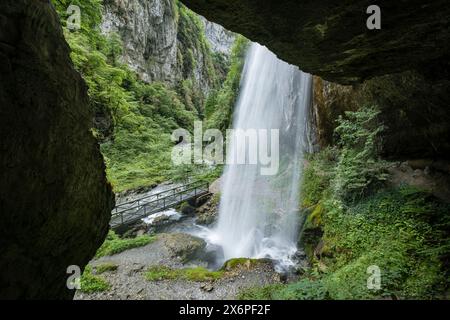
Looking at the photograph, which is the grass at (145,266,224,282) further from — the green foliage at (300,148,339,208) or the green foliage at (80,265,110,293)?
the green foliage at (300,148,339,208)

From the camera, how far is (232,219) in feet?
42.3

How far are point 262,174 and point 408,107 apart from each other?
30.7ft

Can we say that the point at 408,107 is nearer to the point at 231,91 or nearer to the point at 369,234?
the point at 369,234

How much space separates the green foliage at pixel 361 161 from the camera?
6891mm

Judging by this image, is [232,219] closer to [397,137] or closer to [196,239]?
[196,239]

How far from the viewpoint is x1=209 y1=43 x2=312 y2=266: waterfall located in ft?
34.1

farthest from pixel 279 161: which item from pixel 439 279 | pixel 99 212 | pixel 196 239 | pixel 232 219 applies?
pixel 99 212

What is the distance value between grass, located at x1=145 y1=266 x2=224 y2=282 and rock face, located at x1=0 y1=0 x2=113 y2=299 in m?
4.17

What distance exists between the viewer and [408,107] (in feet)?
20.3

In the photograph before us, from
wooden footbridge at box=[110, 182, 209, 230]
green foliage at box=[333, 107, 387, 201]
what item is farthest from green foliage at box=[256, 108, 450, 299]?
wooden footbridge at box=[110, 182, 209, 230]

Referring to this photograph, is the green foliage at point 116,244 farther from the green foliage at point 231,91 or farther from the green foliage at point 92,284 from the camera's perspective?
the green foliage at point 231,91

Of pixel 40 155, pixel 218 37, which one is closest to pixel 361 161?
pixel 40 155

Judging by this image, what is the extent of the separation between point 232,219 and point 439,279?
9.50 m

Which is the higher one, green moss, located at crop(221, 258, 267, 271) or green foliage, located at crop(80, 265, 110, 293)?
green moss, located at crop(221, 258, 267, 271)
